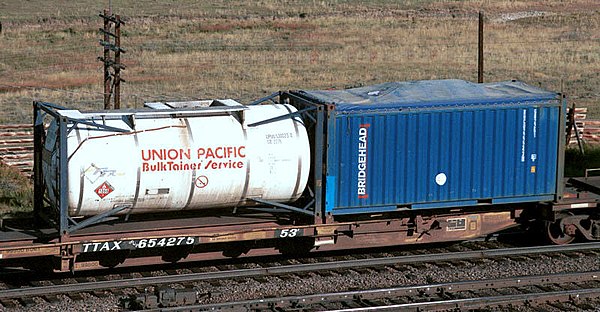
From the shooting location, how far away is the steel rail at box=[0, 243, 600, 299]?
17.1 meters

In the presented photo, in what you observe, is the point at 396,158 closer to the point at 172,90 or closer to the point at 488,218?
the point at 488,218

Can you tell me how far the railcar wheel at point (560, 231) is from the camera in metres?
20.5

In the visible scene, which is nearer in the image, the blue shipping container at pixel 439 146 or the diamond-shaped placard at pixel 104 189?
the diamond-shaped placard at pixel 104 189

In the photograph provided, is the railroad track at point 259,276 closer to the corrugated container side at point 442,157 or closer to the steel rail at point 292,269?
the steel rail at point 292,269

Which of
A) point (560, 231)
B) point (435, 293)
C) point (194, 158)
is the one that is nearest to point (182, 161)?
point (194, 158)

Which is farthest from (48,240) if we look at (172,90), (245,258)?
(172,90)

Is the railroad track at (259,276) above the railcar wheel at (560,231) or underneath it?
underneath

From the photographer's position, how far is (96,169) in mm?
16828

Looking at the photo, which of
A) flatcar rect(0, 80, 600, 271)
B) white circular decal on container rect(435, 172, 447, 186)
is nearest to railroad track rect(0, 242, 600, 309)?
flatcar rect(0, 80, 600, 271)

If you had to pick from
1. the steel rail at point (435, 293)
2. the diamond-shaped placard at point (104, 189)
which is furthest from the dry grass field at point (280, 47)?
the steel rail at point (435, 293)

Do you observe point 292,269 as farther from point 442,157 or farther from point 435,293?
point 442,157

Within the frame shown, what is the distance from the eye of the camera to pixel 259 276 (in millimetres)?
18281

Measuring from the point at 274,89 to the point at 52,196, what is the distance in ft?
84.4

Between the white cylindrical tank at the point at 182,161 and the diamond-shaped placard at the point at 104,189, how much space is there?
17mm
